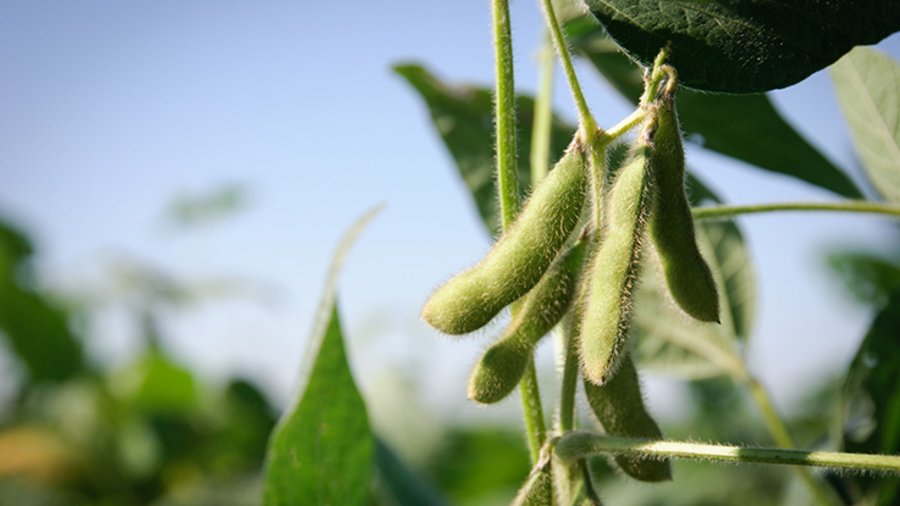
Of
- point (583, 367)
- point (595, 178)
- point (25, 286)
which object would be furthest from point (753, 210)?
point (25, 286)

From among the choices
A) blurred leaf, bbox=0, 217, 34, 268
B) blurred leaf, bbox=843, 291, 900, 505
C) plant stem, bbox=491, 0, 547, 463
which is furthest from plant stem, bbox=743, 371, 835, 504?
blurred leaf, bbox=0, 217, 34, 268

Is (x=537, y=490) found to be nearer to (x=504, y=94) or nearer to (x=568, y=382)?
(x=568, y=382)

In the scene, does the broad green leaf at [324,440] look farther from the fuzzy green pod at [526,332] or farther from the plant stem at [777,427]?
the plant stem at [777,427]

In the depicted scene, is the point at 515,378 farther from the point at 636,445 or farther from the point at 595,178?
the point at 595,178

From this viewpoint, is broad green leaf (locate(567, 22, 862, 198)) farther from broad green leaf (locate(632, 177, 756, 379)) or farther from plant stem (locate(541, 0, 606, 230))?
plant stem (locate(541, 0, 606, 230))

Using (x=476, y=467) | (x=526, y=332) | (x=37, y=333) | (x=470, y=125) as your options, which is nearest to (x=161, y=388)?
(x=37, y=333)

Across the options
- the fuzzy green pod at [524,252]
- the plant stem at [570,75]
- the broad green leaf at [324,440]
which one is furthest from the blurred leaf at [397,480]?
the plant stem at [570,75]

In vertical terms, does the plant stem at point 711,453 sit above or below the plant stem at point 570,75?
below
